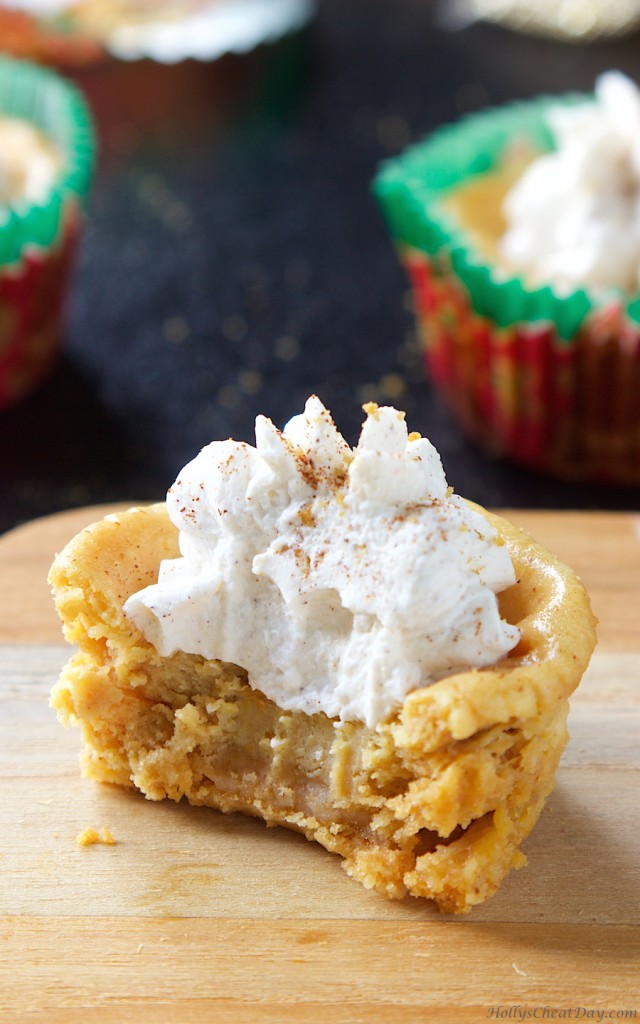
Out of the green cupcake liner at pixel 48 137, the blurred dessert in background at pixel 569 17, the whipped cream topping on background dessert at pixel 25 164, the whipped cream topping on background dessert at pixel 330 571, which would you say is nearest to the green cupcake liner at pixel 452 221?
the green cupcake liner at pixel 48 137

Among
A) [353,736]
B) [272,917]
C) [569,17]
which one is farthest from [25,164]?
[569,17]

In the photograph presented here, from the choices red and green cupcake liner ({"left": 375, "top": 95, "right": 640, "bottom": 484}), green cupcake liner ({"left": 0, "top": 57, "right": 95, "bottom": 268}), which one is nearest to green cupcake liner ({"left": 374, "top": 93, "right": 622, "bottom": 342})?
red and green cupcake liner ({"left": 375, "top": 95, "right": 640, "bottom": 484})

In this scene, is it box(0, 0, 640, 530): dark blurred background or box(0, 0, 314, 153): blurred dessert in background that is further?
box(0, 0, 314, 153): blurred dessert in background

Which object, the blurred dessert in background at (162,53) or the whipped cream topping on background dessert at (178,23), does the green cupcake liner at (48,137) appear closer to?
the blurred dessert in background at (162,53)

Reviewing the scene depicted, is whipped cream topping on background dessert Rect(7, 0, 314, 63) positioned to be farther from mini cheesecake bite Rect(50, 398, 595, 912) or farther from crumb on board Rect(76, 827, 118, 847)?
crumb on board Rect(76, 827, 118, 847)

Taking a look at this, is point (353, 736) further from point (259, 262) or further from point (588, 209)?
point (259, 262)

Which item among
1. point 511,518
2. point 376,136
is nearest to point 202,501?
point 511,518
